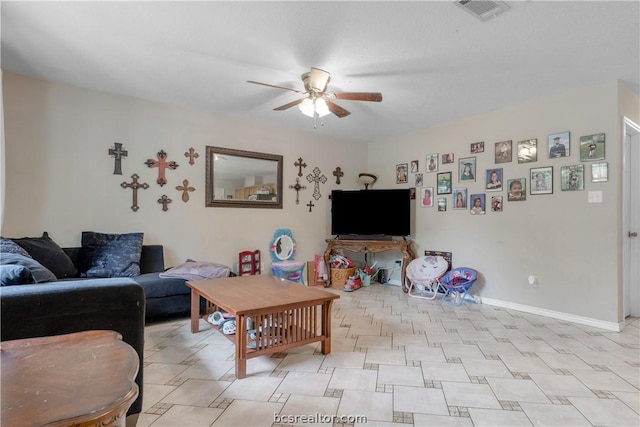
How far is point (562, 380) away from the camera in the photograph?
2047 millimetres

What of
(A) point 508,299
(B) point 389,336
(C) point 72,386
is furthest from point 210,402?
(A) point 508,299

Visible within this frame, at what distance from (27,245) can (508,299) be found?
16.0ft

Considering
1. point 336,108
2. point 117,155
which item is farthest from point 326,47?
point 117,155

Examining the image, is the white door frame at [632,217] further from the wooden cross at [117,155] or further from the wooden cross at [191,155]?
the wooden cross at [117,155]

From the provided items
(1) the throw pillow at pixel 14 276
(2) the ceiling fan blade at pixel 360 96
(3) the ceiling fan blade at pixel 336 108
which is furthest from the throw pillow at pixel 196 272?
(2) the ceiling fan blade at pixel 360 96

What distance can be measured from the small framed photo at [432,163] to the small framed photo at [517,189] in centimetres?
103

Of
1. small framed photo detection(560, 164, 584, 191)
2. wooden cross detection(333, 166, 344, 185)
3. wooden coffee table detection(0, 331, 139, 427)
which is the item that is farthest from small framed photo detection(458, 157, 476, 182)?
wooden coffee table detection(0, 331, 139, 427)

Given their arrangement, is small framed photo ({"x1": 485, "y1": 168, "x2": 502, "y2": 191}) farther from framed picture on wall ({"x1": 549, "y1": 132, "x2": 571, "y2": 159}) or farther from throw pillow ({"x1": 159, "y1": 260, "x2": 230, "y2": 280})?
throw pillow ({"x1": 159, "y1": 260, "x2": 230, "y2": 280})

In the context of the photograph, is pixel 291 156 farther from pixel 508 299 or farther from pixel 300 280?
pixel 508 299

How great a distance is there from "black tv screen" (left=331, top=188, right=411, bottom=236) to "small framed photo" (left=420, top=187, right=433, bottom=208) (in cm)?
19

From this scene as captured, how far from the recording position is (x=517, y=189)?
370 centimetres

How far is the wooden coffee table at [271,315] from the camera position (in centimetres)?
205

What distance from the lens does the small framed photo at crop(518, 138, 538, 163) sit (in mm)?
3556

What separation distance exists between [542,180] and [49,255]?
4.90 metres
